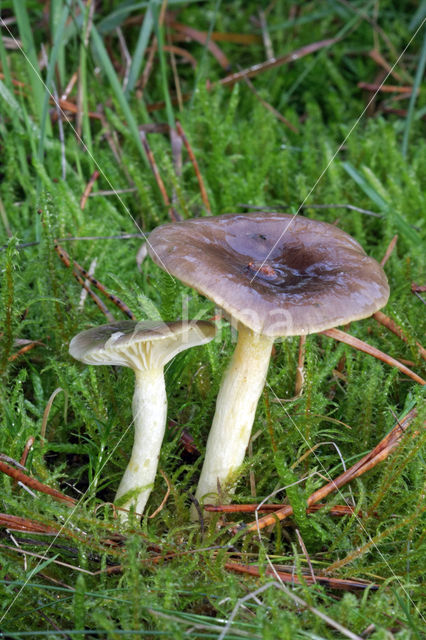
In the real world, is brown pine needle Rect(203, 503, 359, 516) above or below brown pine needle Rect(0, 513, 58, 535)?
below

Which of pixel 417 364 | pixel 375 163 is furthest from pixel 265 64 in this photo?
pixel 417 364

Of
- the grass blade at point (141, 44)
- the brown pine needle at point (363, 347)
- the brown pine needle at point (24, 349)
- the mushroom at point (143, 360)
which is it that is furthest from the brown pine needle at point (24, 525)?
the grass blade at point (141, 44)

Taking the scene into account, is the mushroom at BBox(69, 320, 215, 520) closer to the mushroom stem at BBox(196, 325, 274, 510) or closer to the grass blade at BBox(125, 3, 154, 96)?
the mushroom stem at BBox(196, 325, 274, 510)

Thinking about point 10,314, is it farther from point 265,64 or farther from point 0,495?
point 265,64

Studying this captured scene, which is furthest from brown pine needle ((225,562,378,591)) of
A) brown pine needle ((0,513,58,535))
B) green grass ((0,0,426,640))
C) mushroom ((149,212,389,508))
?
brown pine needle ((0,513,58,535))

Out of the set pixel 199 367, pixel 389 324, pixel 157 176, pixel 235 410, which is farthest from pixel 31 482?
pixel 157 176

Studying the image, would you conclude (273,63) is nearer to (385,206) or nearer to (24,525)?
(385,206)
